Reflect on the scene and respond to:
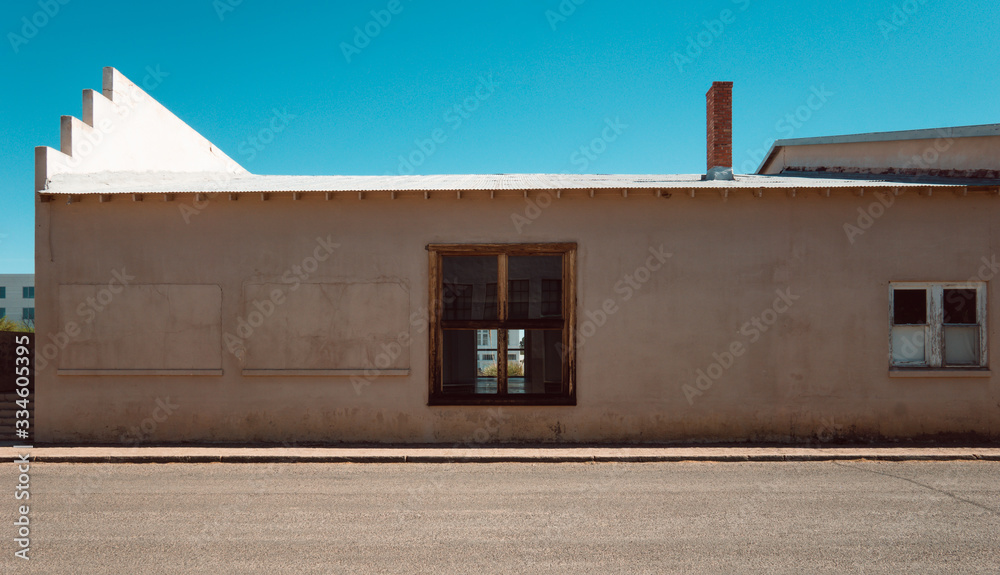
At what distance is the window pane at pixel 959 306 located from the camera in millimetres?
9125

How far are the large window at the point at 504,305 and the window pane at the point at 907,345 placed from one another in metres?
4.97

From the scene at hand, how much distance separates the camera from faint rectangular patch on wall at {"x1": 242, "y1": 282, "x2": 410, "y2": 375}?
9125mm

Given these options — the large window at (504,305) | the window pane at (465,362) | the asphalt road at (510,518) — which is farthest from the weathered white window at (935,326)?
the window pane at (465,362)

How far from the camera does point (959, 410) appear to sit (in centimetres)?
897

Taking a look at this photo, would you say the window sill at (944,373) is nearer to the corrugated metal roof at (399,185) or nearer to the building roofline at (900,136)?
the corrugated metal roof at (399,185)

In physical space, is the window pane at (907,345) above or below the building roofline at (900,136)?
below

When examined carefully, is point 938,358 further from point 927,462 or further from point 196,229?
point 196,229

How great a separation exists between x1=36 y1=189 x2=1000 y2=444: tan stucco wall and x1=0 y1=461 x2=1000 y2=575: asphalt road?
122 centimetres

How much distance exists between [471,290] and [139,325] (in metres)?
5.23

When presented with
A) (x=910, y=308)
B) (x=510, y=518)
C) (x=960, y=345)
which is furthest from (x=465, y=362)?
(x=960, y=345)

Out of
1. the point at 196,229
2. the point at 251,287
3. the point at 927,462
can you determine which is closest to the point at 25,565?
the point at 251,287

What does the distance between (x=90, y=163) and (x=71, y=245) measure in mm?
1768

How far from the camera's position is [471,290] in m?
10.2

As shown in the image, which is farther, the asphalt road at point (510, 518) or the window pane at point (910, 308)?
the window pane at point (910, 308)
